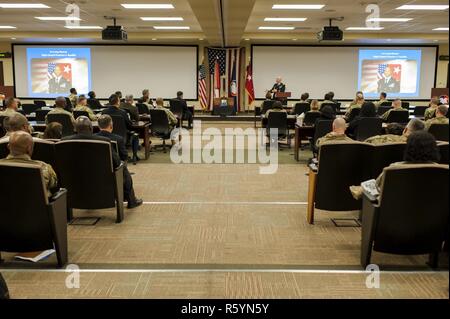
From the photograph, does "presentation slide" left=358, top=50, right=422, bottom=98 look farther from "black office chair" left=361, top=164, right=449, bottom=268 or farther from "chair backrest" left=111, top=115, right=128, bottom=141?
"black office chair" left=361, top=164, right=449, bottom=268

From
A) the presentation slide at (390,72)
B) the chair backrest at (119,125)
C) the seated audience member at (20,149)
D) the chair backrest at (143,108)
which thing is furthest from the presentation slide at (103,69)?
the seated audience member at (20,149)

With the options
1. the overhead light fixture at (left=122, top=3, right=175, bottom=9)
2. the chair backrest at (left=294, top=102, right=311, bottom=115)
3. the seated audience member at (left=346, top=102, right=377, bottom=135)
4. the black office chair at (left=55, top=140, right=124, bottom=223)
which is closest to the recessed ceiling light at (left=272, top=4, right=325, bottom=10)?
the chair backrest at (left=294, top=102, right=311, bottom=115)

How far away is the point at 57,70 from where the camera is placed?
16750mm

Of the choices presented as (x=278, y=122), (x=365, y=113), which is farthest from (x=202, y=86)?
(x=365, y=113)

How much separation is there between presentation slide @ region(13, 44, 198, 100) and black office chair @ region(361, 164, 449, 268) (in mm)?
14223

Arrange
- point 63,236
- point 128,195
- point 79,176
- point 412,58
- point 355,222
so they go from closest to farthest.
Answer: point 63,236
point 79,176
point 355,222
point 128,195
point 412,58

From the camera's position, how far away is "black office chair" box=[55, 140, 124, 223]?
4375 millimetres

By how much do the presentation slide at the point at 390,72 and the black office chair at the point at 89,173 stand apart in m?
14.0

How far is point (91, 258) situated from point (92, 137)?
→ 132 cm

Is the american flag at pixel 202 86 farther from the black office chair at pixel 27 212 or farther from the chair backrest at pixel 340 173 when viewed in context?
the black office chair at pixel 27 212

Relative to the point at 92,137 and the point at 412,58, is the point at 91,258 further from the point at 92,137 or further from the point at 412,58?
the point at 412,58

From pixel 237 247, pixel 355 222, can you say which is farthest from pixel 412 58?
pixel 237 247

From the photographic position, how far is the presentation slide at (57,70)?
1669 centimetres

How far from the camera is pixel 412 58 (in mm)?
16641
